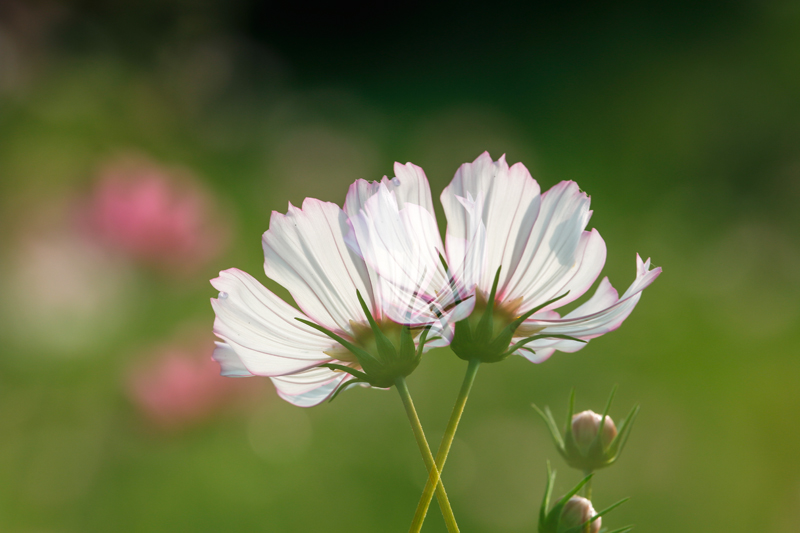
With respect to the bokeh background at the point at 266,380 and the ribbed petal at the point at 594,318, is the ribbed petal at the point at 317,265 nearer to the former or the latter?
the ribbed petal at the point at 594,318

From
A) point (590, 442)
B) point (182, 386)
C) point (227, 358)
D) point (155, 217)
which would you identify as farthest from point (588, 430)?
point (155, 217)

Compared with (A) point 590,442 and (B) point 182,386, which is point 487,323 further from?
(B) point 182,386

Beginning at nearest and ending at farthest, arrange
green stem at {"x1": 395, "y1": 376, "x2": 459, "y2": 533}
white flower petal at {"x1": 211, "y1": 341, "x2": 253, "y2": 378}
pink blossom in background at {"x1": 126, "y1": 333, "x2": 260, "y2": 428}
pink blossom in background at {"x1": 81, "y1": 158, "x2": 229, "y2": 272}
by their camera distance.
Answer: green stem at {"x1": 395, "y1": 376, "x2": 459, "y2": 533}, white flower petal at {"x1": 211, "y1": 341, "x2": 253, "y2": 378}, pink blossom in background at {"x1": 126, "y1": 333, "x2": 260, "y2": 428}, pink blossom in background at {"x1": 81, "y1": 158, "x2": 229, "y2": 272}

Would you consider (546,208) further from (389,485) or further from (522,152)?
(522,152)

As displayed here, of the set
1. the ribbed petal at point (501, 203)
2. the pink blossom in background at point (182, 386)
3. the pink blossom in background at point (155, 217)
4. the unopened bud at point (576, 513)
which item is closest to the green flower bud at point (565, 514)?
the unopened bud at point (576, 513)

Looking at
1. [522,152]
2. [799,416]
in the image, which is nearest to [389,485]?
[799,416]

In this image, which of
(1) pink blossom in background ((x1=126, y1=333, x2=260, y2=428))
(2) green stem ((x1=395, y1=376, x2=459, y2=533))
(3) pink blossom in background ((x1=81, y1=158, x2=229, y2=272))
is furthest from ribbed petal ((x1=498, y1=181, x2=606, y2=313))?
(3) pink blossom in background ((x1=81, y1=158, x2=229, y2=272))

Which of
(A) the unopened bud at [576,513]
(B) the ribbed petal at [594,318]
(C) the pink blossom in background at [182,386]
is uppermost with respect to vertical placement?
(C) the pink blossom in background at [182,386]

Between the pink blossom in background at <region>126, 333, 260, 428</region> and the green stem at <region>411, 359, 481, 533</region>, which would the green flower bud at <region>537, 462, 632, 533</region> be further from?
the pink blossom in background at <region>126, 333, 260, 428</region>
